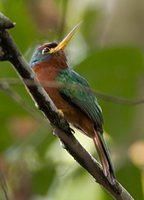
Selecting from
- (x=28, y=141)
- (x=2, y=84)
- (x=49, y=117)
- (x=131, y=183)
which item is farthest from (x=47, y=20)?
(x=2, y=84)

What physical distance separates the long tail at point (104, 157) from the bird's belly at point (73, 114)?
7cm

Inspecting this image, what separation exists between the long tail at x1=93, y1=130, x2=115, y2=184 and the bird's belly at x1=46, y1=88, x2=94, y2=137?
72 millimetres

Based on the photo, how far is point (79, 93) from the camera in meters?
3.20

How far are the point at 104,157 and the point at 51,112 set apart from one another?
0.44m

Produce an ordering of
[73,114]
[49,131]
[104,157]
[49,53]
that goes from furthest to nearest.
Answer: [49,131]
[49,53]
[73,114]
[104,157]

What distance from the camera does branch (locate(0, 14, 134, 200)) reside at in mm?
2191

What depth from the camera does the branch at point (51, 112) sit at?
86.3 inches

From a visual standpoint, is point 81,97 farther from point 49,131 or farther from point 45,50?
point 49,131

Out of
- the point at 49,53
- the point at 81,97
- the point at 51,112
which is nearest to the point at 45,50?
the point at 49,53

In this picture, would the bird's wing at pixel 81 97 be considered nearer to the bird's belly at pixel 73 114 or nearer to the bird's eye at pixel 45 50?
the bird's belly at pixel 73 114

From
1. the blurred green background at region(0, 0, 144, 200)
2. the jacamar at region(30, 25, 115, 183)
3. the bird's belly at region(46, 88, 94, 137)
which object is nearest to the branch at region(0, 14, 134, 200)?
the jacamar at region(30, 25, 115, 183)

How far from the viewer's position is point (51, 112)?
2.54m

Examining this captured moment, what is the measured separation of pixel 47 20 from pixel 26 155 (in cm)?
97

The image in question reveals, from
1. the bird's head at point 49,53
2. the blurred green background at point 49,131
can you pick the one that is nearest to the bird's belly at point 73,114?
the bird's head at point 49,53
